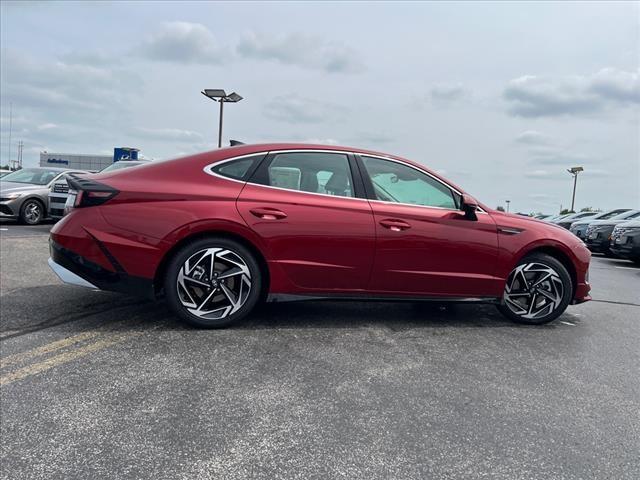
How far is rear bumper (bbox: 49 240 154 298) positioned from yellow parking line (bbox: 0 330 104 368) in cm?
35

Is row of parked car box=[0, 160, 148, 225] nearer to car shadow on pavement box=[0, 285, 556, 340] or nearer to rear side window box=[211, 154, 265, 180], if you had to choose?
car shadow on pavement box=[0, 285, 556, 340]

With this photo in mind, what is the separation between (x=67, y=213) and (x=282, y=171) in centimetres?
166

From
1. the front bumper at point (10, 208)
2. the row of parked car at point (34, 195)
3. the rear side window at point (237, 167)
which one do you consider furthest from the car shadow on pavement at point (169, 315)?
the front bumper at point (10, 208)

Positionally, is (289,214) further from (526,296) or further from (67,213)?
(526,296)

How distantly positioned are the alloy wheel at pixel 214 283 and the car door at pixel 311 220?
278 mm

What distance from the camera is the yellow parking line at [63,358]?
2.79 meters

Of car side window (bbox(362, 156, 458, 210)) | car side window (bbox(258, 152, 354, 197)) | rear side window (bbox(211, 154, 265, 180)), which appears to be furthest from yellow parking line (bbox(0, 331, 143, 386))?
car side window (bbox(362, 156, 458, 210))

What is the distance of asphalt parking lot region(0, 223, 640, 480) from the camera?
2094mm

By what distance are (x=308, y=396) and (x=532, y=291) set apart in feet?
8.78

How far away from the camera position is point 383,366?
3164 mm

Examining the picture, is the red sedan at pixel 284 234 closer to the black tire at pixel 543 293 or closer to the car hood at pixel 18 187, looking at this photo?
the black tire at pixel 543 293

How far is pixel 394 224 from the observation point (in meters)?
3.96

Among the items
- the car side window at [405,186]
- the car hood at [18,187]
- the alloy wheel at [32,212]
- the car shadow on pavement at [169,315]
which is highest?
the car side window at [405,186]

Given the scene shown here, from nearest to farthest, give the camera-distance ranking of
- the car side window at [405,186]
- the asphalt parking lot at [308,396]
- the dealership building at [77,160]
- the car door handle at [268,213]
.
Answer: the asphalt parking lot at [308,396] < the car door handle at [268,213] < the car side window at [405,186] < the dealership building at [77,160]
